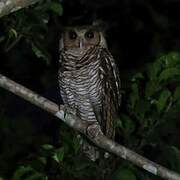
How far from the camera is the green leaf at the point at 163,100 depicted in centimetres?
371

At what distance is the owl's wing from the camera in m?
4.18

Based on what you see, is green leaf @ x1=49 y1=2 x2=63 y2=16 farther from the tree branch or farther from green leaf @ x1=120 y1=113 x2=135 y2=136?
the tree branch

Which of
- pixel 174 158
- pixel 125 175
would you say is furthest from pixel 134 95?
pixel 125 175

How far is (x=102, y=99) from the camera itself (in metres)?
4.27

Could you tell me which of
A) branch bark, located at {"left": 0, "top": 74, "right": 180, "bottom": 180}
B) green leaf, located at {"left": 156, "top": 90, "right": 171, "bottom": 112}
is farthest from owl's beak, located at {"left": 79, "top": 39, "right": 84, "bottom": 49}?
branch bark, located at {"left": 0, "top": 74, "right": 180, "bottom": 180}

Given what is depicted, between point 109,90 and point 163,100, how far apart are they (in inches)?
21.3

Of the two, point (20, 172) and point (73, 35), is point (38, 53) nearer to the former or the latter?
point (73, 35)

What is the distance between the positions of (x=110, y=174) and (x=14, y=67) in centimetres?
189

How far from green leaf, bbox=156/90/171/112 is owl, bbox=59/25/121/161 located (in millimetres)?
394

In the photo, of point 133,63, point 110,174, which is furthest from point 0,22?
point 133,63

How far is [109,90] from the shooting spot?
421 cm

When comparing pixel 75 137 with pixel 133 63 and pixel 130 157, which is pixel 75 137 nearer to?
pixel 130 157

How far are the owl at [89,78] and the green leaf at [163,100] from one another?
394 mm

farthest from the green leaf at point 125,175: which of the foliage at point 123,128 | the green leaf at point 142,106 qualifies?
the green leaf at point 142,106
